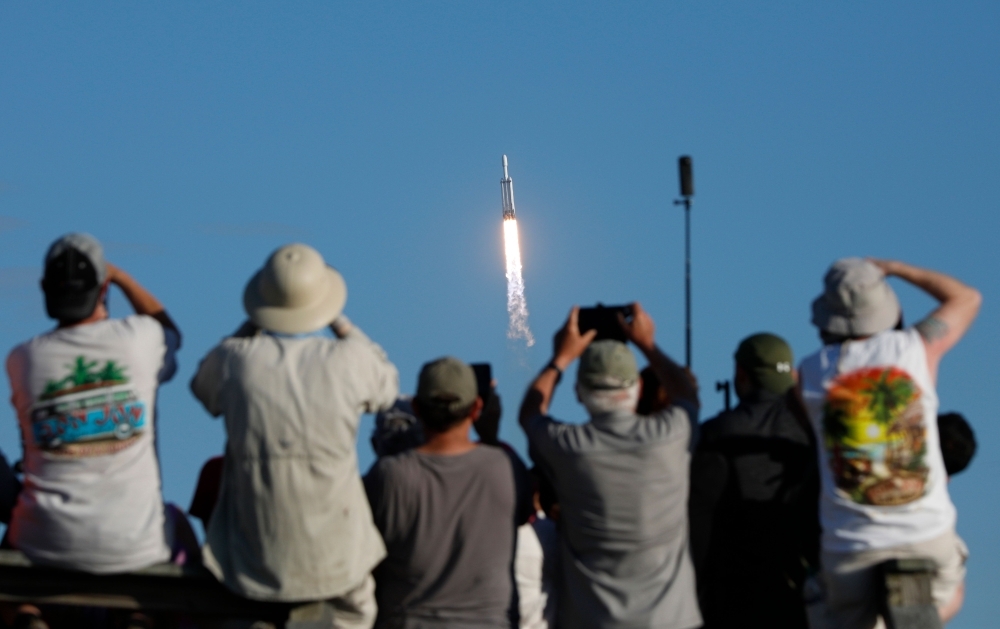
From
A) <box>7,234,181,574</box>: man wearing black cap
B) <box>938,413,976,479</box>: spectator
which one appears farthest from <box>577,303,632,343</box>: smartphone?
<box>7,234,181,574</box>: man wearing black cap

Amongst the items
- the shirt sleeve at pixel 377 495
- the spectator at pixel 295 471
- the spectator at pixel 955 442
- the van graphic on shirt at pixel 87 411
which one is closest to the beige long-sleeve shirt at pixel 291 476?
the spectator at pixel 295 471

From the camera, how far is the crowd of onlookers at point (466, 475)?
27.2 feet

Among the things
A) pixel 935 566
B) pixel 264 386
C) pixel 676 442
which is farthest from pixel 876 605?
pixel 264 386

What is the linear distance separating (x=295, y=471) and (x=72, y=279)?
5.86ft

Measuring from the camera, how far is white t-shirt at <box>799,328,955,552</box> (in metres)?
8.45

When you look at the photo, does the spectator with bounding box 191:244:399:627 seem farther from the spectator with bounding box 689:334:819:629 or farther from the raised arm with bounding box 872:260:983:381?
the raised arm with bounding box 872:260:983:381

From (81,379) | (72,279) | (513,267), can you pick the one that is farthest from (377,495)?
(513,267)

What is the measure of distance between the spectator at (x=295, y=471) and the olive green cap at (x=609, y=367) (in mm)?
1235

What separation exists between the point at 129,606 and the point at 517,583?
2415mm

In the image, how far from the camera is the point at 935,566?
28.0 ft

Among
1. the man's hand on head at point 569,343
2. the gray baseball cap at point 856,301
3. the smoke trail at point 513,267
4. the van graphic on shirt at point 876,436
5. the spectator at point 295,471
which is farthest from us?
the smoke trail at point 513,267

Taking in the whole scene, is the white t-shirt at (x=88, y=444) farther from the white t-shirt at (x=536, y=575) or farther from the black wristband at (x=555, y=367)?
the black wristband at (x=555, y=367)

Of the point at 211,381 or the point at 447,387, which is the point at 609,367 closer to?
the point at 447,387

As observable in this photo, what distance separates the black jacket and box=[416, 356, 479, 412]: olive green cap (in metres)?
1.61
